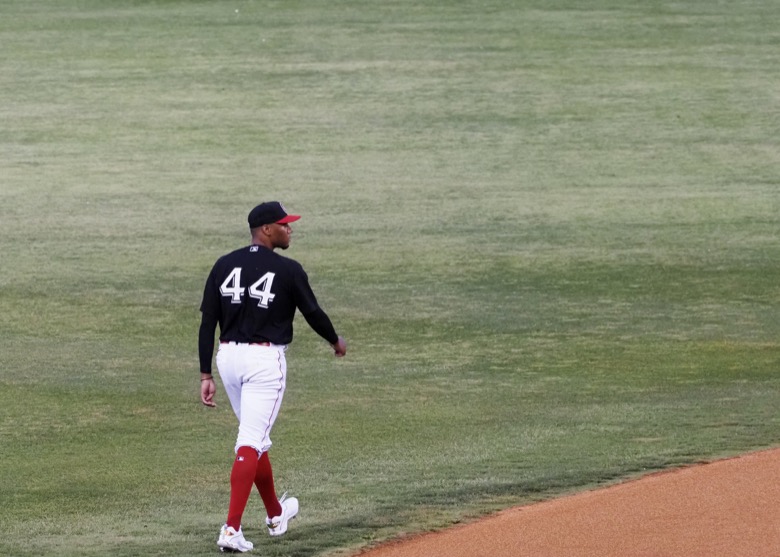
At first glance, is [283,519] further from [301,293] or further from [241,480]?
[301,293]

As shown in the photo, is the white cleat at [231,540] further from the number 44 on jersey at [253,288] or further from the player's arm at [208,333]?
the number 44 on jersey at [253,288]

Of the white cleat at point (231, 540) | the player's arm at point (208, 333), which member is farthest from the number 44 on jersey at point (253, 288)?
the white cleat at point (231, 540)

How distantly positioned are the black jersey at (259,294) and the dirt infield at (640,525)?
127cm

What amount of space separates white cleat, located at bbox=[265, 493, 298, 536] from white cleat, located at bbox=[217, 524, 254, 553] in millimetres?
334

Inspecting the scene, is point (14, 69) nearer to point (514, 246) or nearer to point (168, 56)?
point (168, 56)

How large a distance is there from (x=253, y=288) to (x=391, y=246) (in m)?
11.3


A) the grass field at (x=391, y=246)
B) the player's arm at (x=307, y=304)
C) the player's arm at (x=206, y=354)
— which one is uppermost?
the player's arm at (x=307, y=304)

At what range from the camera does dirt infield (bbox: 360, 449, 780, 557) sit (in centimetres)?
775

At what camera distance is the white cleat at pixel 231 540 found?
7.55 meters

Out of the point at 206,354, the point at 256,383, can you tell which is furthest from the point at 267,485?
the point at 206,354

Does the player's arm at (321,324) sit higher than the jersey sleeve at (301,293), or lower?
lower

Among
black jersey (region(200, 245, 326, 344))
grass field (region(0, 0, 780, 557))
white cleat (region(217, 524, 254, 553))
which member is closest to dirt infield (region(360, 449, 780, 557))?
grass field (region(0, 0, 780, 557))

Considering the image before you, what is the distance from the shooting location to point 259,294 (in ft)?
25.0

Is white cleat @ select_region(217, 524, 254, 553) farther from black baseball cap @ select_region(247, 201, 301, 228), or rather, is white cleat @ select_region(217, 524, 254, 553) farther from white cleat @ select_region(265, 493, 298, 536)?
black baseball cap @ select_region(247, 201, 301, 228)
